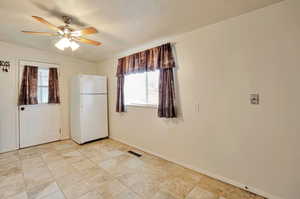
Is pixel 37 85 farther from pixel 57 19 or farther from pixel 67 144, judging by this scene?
pixel 57 19

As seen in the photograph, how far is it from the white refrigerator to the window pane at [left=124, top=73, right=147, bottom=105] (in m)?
0.81

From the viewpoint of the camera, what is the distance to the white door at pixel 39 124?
357 cm

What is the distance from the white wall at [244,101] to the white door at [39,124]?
3189 millimetres

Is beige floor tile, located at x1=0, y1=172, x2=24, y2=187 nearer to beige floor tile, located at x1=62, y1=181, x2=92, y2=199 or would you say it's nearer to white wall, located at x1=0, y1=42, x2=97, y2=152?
beige floor tile, located at x1=62, y1=181, x2=92, y2=199

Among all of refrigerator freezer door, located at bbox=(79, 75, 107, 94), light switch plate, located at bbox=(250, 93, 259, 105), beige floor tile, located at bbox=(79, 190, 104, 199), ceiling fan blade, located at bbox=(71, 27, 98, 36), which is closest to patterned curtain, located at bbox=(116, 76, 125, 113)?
refrigerator freezer door, located at bbox=(79, 75, 107, 94)

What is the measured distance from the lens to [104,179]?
2203 mm

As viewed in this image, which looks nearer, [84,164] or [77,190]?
[77,190]

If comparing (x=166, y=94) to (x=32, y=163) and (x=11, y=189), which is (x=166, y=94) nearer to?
(x=11, y=189)

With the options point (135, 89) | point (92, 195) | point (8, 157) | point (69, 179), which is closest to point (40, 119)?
point (8, 157)

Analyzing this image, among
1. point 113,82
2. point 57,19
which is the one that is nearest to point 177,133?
point 113,82

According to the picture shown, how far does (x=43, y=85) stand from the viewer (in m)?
3.82

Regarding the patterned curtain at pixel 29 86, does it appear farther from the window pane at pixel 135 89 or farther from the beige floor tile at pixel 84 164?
the window pane at pixel 135 89

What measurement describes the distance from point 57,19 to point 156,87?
200 cm

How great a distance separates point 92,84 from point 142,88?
140 cm
